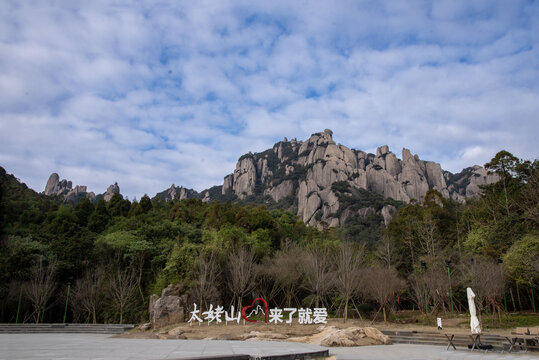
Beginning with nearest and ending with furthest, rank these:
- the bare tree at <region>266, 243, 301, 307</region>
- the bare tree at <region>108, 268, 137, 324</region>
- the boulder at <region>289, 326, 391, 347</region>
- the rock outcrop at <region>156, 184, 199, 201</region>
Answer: the boulder at <region>289, 326, 391, 347</region>, the bare tree at <region>108, 268, 137, 324</region>, the bare tree at <region>266, 243, 301, 307</region>, the rock outcrop at <region>156, 184, 199, 201</region>

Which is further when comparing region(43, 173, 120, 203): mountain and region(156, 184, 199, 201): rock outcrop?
region(156, 184, 199, 201): rock outcrop

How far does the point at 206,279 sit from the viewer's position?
76.0 feet

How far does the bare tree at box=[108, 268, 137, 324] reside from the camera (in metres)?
22.5

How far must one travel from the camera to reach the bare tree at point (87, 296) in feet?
74.5

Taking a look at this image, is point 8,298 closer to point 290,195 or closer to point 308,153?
point 290,195

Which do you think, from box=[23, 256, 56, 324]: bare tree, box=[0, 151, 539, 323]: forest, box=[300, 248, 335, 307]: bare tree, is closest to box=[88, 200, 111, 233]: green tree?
box=[0, 151, 539, 323]: forest

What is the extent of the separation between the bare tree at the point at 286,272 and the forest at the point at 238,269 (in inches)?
3.3

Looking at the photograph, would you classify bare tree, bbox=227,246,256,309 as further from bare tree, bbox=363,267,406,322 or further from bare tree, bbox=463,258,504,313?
bare tree, bbox=463,258,504,313

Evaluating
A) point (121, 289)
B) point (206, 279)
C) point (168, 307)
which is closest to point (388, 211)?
point (206, 279)

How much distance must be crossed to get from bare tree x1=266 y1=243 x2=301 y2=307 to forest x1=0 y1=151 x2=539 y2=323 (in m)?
0.08

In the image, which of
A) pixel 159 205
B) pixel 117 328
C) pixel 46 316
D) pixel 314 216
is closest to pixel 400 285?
pixel 117 328

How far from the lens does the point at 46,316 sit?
2419 cm

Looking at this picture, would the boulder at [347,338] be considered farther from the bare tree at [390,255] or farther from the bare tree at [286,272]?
the bare tree at [390,255]

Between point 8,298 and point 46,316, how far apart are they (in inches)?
115
